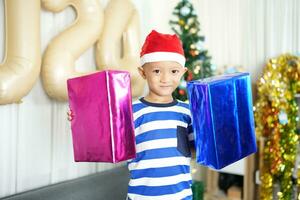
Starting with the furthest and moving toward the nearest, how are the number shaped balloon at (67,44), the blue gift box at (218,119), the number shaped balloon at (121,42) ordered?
the number shaped balloon at (121,42) < the number shaped balloon at (67,44) < the blue gift box at (218,119)

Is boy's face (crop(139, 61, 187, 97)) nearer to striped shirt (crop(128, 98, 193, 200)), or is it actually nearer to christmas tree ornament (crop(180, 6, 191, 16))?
striped shirt (crop(128, 98, 193, 200))

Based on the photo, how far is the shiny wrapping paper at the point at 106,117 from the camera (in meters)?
1.08

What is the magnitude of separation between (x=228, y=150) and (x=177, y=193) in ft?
0.77

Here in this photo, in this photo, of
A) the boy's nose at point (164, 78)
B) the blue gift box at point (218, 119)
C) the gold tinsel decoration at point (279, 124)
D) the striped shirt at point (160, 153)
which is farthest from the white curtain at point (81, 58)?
the blue gift box at point (218, 119)

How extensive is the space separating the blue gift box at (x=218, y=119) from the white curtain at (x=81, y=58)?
1068 millimetres

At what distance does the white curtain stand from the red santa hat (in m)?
0.85

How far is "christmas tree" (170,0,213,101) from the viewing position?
102 inches

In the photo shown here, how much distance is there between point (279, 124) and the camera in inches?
104

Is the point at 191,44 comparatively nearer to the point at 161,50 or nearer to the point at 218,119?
the point at 161,50

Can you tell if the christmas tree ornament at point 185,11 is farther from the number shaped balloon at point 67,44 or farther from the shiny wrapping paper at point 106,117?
the shiny wrapping paper at point 106,117

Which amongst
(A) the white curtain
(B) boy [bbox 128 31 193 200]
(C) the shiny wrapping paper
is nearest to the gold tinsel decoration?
(A) the white curtain

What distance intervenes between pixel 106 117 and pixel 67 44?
2.78 ft

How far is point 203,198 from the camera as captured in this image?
2.97m

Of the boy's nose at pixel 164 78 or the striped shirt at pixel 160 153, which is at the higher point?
the boy's nose at pixel 164 78
